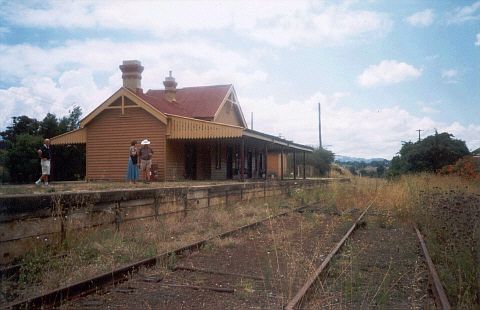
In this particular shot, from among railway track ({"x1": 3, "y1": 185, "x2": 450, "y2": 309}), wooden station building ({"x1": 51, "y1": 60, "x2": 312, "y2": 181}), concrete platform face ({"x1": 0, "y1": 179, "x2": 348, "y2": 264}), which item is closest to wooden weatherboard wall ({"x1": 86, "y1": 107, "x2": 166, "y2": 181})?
wooden station building ({"x1": 51, "y1": 60, "x2": 312, "y2": 181})

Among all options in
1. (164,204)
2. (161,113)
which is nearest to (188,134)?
(161,113)

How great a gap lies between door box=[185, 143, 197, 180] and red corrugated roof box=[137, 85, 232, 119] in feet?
6.57

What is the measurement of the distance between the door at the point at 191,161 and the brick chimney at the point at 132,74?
3873 millimetres

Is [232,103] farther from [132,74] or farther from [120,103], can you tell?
[120,103]

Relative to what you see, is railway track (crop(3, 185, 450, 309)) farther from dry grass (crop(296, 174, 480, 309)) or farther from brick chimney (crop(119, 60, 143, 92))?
brick chimney (crop(119, 60, 143, 92))

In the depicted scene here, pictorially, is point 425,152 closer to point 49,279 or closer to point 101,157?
point 101,157

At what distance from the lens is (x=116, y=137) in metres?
19.7

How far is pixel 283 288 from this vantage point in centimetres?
456

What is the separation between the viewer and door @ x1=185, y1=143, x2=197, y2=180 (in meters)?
20.6

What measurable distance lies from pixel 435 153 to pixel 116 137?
22.1 metres

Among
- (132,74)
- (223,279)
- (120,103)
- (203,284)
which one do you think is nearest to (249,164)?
(132,74)

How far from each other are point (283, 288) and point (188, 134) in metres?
13.6

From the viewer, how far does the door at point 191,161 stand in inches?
811

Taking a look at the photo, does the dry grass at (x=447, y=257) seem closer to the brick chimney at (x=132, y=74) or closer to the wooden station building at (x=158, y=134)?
the wooden station building at (x=158, y=134)
